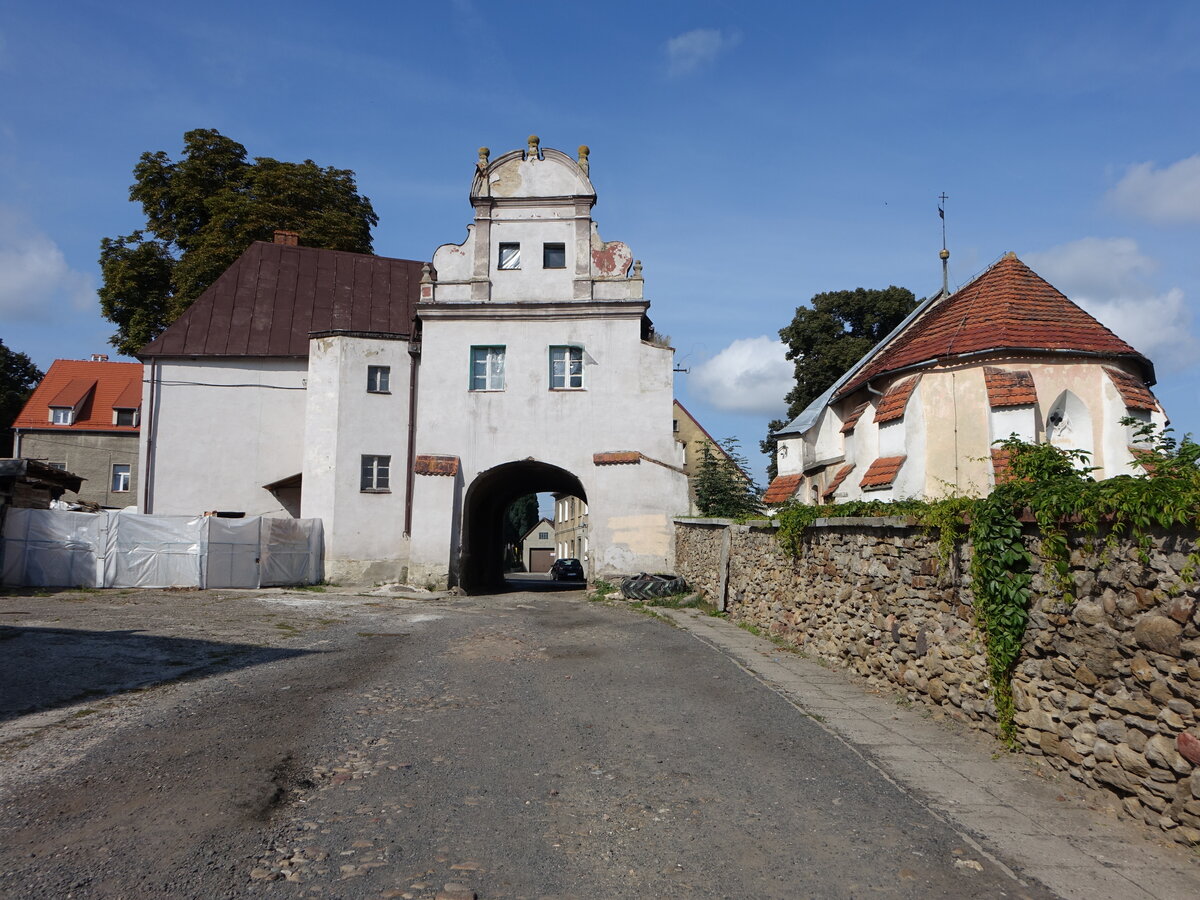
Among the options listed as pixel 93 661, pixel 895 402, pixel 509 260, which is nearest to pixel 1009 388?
pixel 895 402

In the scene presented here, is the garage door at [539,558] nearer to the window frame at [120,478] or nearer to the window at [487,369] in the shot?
the window frame at [120,478]

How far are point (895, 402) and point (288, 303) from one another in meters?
21.0

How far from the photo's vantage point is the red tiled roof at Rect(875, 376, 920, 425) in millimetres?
17500

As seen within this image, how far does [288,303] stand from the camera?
99.0 ft

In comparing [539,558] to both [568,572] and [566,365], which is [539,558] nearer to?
[568,572]

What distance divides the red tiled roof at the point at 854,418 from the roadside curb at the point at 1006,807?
10945 mm

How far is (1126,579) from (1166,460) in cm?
81

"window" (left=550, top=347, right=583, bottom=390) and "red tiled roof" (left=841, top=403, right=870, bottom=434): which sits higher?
"window" (left=550, top=347, right=583, bottom=390)

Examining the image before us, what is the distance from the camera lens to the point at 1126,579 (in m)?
5.72

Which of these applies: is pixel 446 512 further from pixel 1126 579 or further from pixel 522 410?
pixel 1126 579

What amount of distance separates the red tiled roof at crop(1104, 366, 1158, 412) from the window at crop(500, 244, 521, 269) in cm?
1565

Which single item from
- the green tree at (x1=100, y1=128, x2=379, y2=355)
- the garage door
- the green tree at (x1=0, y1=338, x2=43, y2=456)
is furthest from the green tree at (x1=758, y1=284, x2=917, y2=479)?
the garage door

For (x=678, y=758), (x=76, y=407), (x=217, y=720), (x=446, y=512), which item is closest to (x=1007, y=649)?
(x=678, y=758)

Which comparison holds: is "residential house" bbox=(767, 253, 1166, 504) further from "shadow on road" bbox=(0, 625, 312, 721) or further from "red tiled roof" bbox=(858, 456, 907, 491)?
"shadow on road" bbox=(0, 625, 312, 721)
